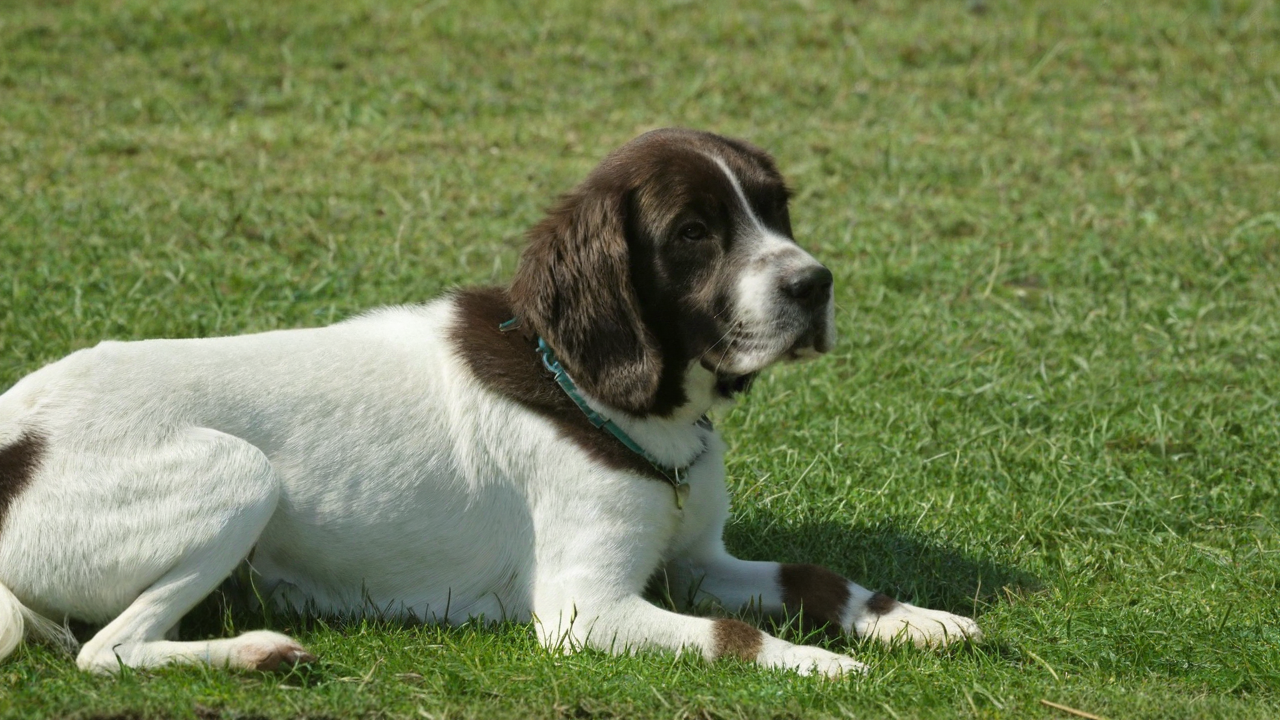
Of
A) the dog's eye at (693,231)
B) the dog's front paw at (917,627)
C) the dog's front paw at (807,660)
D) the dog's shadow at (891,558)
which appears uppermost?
the dog's eye at (693,231)

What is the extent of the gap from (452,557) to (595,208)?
1.08m

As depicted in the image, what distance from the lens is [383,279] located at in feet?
22.9

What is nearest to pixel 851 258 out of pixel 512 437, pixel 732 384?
pixel 732 384

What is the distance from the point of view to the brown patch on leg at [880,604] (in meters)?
3.99

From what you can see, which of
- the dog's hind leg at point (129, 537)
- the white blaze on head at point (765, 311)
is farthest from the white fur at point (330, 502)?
the white blaze on head at point (765, 311)

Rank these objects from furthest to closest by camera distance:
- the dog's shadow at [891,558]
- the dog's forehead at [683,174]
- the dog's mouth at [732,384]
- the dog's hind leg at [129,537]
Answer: the dog's shadow at [891,558] → the dog's mouth at [732,384] → the dog's forehead at [683,174] → the dog's hind leg at [129,537]

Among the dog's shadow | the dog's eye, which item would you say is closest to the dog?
the dog's eye

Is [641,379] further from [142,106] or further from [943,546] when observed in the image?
[142,106]

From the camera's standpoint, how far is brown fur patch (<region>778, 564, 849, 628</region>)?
4.03 metres

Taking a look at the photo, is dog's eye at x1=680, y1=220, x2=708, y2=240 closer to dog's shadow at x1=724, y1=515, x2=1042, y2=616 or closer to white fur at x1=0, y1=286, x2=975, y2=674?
white fur at x1=0, y1=286, x2=975, y2=674

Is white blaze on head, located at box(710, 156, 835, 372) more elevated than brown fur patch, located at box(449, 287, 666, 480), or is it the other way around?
white blaze on head, located at box(710, 156, 835, 372)

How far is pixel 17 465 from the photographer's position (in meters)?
3.66

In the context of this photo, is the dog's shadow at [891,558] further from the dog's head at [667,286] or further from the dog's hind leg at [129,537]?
the dog's hind leg at [129,537]

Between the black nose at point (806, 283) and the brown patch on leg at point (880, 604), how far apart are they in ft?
2.94
